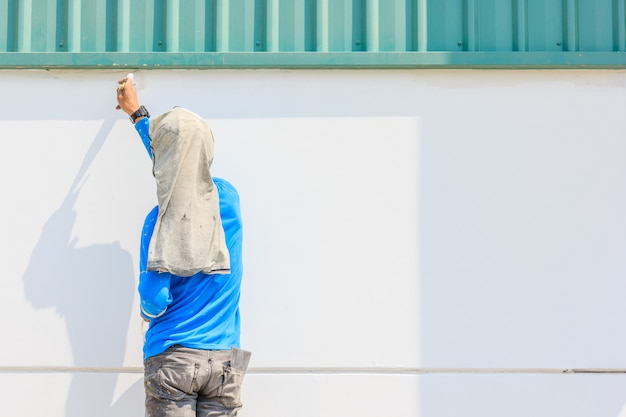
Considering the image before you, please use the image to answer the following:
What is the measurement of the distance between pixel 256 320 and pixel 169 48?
5.02ft

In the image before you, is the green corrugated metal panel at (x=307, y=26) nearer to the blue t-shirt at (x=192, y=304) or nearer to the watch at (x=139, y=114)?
the watch at (x=139, y=114)

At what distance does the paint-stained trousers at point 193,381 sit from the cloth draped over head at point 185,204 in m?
0.37

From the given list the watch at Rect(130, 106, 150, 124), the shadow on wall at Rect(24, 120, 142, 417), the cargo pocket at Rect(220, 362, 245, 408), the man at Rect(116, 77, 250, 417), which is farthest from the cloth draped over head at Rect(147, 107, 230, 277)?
the shadow on wall at Rect(24, 120, 142, 417)

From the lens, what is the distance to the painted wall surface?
421 centimetres

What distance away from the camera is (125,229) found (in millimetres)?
4258

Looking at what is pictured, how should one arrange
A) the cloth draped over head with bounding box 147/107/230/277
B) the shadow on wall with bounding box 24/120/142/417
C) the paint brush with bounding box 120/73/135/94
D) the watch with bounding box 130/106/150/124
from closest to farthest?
the cloth draped over head with bounding box 147/107/230/277
the watch with bounding box 130/106/150/124
the paint brush with bounding box 120/73/135/94
the shadow on wall with bounding box 24/120/142/417

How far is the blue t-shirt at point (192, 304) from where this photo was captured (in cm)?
348

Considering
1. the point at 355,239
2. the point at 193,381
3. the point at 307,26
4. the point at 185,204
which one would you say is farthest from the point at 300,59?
the point at 193,381

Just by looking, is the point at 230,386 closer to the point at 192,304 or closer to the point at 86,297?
the point at 192,304

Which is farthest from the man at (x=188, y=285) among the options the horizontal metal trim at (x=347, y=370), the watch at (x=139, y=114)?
the horizontal metal trim at (x=347, y=370)

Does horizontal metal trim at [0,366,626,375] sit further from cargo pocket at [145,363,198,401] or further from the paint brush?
the paint brush

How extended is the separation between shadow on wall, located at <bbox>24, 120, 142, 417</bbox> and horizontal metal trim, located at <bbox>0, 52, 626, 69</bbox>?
717mm

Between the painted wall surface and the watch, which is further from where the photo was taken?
the painted wall surface

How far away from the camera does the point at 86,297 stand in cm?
423
